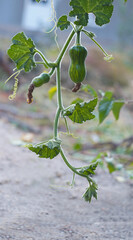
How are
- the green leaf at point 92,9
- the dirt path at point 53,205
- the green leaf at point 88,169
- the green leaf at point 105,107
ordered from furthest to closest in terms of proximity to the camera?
the green leaf at point 105,107 < the dirt path at point 53,205 < the green leaf at point 88,169 < the green leaf at point 92,9

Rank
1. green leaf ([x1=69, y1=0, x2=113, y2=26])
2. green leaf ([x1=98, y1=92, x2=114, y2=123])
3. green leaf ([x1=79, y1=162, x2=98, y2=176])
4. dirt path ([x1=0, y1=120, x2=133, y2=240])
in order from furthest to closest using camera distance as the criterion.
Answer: green leaf ([x1=98, y1=92, x2=114, y2=123]) < dirt path ([x1=0, y1=120, x2=133, y2=240]) < green leaf ([x1=79, y1=162, x2=98, y2=176]) < green leaf ([x1=69, y1=0, x2=113, y2=26])

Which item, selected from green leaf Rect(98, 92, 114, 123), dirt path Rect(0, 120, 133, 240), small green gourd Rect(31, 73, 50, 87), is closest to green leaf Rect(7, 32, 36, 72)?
small green gourd Rect(31, 73, 50, 87)

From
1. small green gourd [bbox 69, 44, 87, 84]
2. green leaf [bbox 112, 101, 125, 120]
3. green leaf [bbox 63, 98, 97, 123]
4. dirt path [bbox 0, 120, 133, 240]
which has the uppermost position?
green leaf [bbox 112, 101, 125, 120]

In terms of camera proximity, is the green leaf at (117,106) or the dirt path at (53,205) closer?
the dirt path at (53,205)

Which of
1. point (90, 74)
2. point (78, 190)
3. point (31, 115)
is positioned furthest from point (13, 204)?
point (90, 74)

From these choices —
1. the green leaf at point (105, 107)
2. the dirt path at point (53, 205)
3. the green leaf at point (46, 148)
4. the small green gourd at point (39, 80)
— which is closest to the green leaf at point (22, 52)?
the small green gourd at point (39, 80)

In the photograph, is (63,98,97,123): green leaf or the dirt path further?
the dirt path

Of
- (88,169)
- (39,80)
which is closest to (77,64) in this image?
(39,80)

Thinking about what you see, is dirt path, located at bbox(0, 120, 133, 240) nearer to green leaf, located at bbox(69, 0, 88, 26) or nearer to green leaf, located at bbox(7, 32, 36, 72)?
green leaf, located at bbox(7, 32, 36, 72)

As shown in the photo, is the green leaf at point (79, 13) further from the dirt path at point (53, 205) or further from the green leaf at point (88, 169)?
the dirt path at point (53, 205)
